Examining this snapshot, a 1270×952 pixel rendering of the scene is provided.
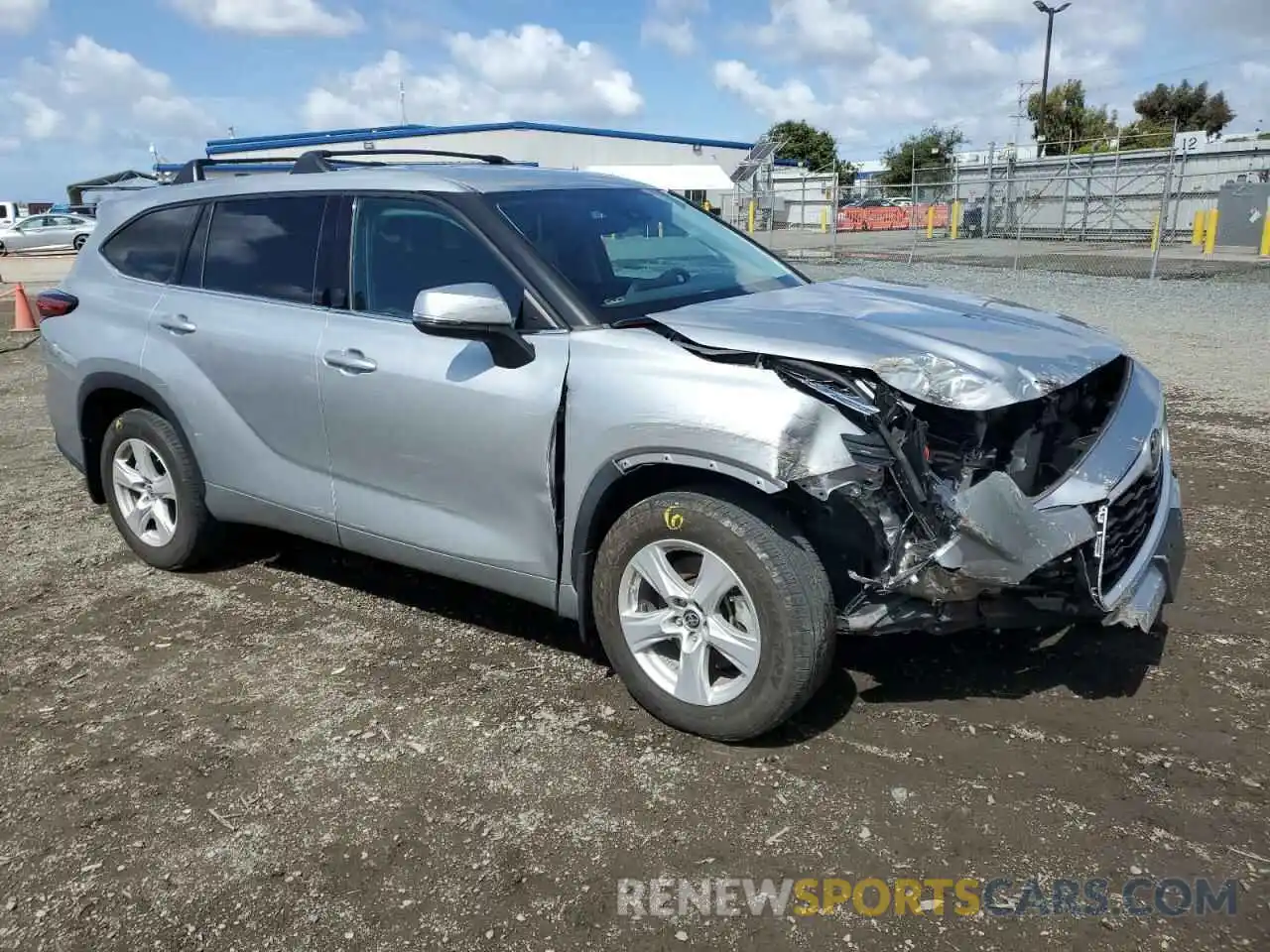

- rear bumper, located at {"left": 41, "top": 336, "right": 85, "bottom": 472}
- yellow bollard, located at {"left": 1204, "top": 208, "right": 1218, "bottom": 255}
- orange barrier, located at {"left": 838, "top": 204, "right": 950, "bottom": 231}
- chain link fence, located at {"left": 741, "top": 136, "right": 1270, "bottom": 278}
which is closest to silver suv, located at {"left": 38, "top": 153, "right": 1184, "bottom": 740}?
rear bumper, located at {"left": 41, "top": 336, "right": 85, "bottom": 472}

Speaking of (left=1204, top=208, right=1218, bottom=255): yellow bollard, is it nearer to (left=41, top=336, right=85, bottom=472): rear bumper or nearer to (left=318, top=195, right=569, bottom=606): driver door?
(left=318, top=195, right=569, bottom=606): driver door

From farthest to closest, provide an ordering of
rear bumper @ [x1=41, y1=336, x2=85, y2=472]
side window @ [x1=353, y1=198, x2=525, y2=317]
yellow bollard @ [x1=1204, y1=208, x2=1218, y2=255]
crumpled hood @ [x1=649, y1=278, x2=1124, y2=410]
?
yellow bollard @ [x1=1204, y1=208, x2=1218, y2=255], rear bumper @ [x1=41, y1=336, x2=85, y2=472], side window @ [x1=353, y1=198, x2=525, y2=317], crumpled hood @ [x1=649, y1=278, x2=1124, y2=410]

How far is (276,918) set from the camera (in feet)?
8.39

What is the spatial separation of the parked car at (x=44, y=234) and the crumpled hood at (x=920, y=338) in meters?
37.8

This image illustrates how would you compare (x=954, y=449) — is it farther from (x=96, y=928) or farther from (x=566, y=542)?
(x=96, y=928)

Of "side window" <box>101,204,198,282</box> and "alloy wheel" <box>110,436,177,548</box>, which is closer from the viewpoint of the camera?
"side window" <box>101,204,198,282</box>

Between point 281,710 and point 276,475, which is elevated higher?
point 276,475

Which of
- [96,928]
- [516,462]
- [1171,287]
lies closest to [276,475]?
[516,462]

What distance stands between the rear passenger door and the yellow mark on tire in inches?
63.3

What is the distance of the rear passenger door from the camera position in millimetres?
4039

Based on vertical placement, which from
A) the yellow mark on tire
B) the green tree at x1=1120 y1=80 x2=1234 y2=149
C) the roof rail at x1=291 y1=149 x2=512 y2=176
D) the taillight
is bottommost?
the yellow mark on tire

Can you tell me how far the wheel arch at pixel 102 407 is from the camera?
179 inches

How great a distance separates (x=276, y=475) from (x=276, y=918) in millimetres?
2081

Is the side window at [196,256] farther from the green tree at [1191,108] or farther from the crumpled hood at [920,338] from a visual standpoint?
the green tree at [1191,108]
